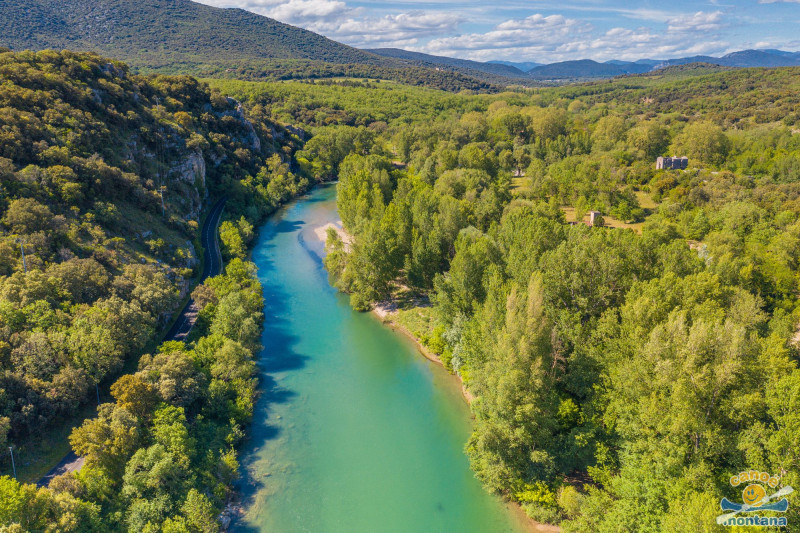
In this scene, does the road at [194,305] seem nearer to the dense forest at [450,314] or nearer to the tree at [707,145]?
the dense forest at [450,314]

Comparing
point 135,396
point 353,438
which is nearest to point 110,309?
point 135,396

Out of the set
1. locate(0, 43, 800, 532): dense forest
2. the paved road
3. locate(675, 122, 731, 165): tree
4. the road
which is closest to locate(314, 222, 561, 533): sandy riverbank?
locate(0, 43, 800, 532): dense forest

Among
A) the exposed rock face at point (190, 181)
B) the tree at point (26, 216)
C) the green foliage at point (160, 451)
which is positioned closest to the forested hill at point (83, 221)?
the tree at point (26, 216)

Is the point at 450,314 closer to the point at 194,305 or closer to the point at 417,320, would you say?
the point at 417,320

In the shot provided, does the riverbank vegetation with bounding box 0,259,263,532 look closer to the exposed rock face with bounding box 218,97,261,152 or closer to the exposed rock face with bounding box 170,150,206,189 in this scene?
the exposed rock face with bounding box 170,150,206,189

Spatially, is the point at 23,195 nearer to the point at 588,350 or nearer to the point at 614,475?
the point at 588,350

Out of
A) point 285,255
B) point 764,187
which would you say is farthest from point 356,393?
point 764,187
